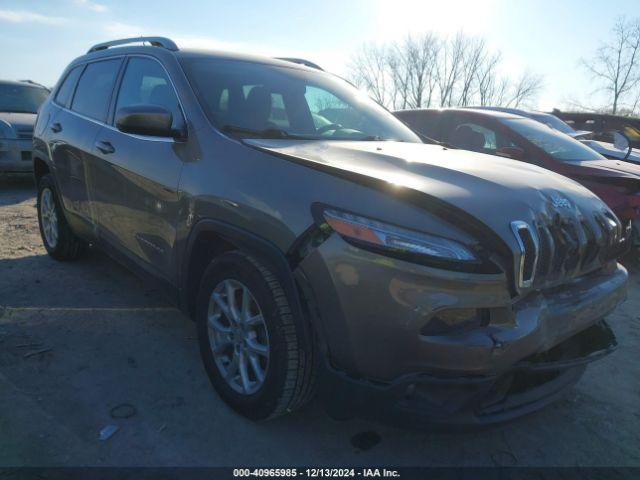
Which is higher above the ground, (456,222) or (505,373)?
(456,222)

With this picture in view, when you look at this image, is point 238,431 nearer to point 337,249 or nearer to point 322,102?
point 337,249

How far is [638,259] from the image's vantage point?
5.59 m

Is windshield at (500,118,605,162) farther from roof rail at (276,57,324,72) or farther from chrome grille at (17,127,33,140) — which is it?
chrome grille at (17,127,33,140)

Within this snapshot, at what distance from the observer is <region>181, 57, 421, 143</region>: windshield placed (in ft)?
9.01

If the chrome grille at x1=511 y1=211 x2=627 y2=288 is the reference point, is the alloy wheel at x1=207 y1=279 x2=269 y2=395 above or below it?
below

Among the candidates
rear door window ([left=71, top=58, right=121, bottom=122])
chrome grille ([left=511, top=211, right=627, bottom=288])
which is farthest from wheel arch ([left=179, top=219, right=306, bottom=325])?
rear door window ([left=71, top=58, right=121, bottom=122])

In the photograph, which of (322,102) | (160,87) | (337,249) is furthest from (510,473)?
(160,87)

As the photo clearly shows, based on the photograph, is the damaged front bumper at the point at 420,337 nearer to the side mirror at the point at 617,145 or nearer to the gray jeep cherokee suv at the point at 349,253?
the gray jeep cherokee suv at the point at 349,253

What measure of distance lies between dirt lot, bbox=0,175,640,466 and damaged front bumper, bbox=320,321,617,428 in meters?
0.20

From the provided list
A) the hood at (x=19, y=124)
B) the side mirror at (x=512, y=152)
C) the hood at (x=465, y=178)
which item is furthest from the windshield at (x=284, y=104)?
the hood at (x=19, y=124)

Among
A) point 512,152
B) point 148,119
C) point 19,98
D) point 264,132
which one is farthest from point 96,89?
point 19,98

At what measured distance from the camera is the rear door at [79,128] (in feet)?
12.0

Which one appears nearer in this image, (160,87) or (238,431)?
(238,431)

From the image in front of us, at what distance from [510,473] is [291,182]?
5.30 feet
